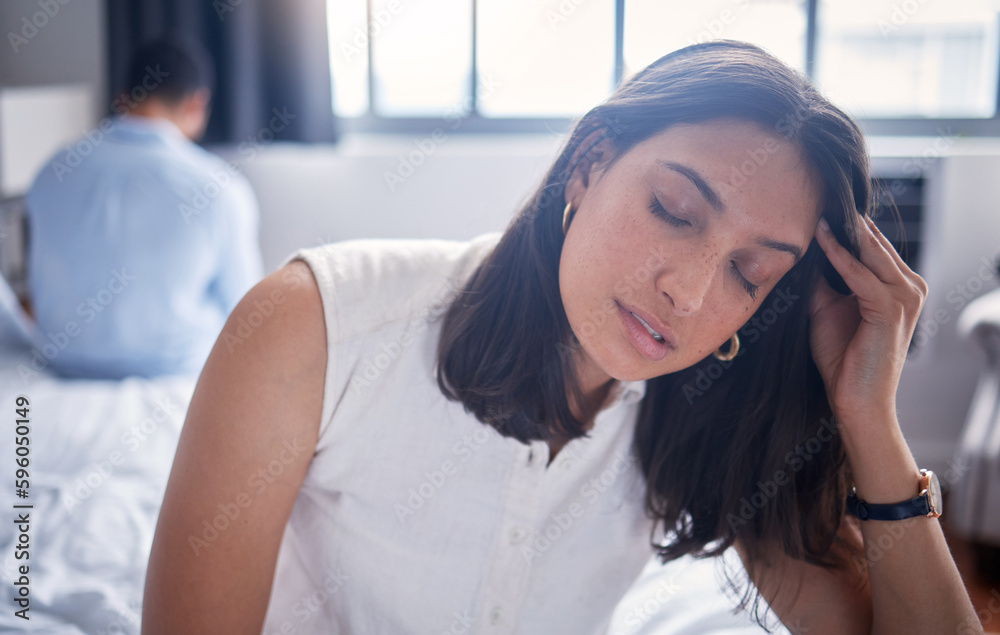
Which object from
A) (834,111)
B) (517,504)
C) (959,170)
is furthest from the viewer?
(959,170)

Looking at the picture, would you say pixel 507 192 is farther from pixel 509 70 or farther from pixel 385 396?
pixel 385 396

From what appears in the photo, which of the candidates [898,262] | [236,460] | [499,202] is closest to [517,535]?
[236,460]

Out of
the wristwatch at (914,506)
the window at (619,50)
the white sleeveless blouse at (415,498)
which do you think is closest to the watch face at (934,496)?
the wristwatch at (914,506)

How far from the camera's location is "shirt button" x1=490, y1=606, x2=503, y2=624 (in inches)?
33.3

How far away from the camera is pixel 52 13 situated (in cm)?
347

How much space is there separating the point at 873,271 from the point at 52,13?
3.86 meters

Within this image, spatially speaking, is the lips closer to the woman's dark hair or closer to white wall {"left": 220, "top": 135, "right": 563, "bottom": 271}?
the woman's dark hair

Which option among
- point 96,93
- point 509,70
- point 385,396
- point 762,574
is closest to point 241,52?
point 96,93

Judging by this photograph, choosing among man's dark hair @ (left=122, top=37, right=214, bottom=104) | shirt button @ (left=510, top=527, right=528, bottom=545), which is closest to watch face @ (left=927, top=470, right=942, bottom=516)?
shirt button @ (left=510, top=527, right=528, bottom=545)

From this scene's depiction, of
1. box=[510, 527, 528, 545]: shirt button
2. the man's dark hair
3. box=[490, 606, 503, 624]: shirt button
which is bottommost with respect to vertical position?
box=[490, 606, 503, 624]: shirt button

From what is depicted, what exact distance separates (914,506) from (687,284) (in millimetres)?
388

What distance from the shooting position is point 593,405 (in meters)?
0.93

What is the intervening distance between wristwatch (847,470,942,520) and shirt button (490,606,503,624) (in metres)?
0.43

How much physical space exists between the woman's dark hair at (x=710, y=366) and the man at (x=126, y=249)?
161 centimetres
